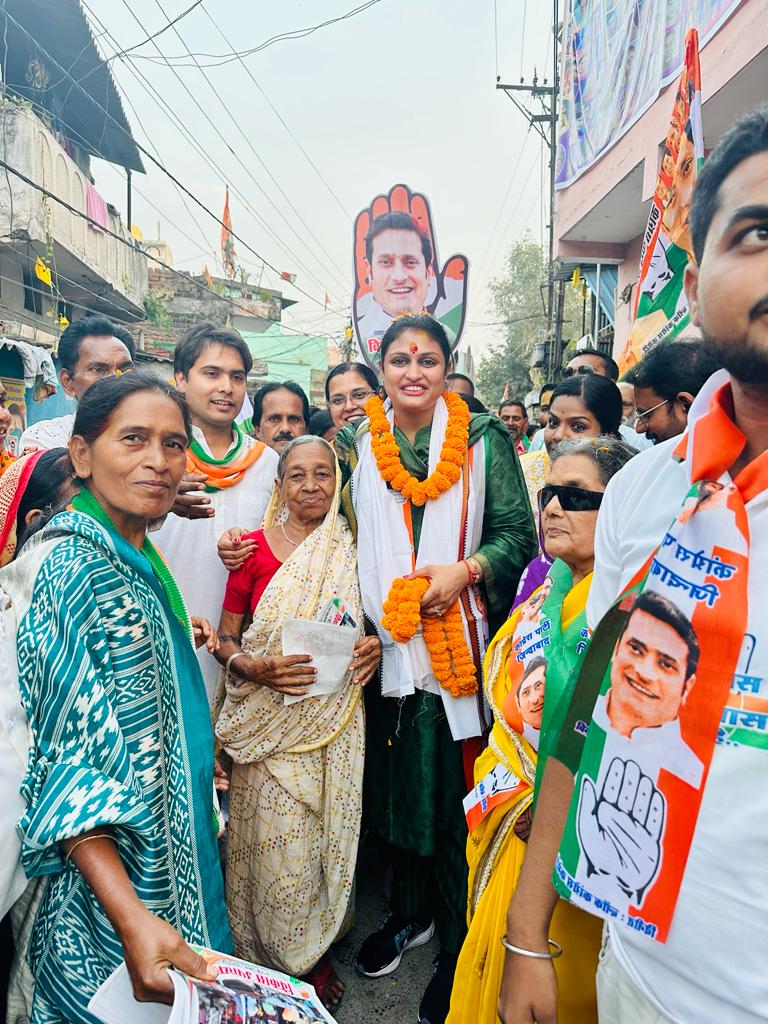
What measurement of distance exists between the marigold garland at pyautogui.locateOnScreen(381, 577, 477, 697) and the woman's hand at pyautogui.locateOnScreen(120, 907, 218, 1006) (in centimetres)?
119

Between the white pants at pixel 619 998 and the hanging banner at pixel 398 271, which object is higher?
the hanging banner at pixel 398 271

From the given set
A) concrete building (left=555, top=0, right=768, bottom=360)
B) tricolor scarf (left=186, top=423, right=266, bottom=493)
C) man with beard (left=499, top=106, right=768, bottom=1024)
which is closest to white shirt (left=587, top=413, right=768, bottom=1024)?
man with beard (left=499, top=106, right=768, bottom=1024)

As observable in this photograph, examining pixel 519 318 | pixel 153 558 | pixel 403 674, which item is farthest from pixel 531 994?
pixel 519 318

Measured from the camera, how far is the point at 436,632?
2258mm

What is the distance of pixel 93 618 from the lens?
1324 millimetres

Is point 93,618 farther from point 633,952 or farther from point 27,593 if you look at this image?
point 633,952

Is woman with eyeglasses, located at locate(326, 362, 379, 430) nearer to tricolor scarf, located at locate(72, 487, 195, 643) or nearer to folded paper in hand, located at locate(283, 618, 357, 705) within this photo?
folded paper in hand, located at locate(283, 618, 357, 705)

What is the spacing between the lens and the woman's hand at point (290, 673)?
84.7 inches

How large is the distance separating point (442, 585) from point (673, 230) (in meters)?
1.73

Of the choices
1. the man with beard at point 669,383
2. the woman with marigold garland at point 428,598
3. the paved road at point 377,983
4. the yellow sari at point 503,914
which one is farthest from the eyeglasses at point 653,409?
the paved road at point 377,983

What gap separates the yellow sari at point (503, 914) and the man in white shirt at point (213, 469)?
135 centimetres

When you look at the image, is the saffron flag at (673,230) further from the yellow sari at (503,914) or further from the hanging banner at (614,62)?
the hanging banner at (614,62)

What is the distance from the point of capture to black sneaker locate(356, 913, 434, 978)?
2342 mm

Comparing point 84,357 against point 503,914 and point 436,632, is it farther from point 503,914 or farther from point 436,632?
point 503,914
